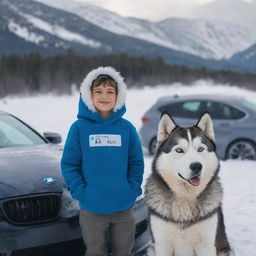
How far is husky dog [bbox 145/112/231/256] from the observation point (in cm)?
342

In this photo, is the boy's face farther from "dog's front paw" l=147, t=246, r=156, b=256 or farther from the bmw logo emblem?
"dog's front paw" l=147, t=246, r=156, b=256

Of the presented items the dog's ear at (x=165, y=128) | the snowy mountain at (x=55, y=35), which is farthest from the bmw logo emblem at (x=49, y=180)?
the snowy mountain at (x=55, y=35)

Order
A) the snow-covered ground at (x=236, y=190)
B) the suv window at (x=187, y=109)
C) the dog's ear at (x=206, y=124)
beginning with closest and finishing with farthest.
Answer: the dog's ear at (x=206, y=124) → the snow-covered ground at (x=236, y=190) → the suv window at (x=187, y=109)

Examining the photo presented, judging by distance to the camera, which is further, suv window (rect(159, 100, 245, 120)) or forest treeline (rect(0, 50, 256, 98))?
forest treeline (rect(0, 50, 256, 98))

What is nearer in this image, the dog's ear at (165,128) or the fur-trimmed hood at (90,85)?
the fur-trimmed hood at (90,85)

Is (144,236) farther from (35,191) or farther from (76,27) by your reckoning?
(76,27)

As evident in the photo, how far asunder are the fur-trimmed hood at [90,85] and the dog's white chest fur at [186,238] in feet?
3.08

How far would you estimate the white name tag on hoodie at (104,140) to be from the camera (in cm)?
321

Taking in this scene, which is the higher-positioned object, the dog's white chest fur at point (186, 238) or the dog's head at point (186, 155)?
the dog's head at point (186, 155)

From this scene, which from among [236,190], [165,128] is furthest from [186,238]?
[236,190]

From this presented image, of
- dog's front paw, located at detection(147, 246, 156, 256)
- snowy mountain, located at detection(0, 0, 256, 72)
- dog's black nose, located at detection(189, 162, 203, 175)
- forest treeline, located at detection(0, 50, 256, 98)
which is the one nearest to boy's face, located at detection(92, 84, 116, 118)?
dog's black nose, located at detection(189, 162, 203, 175)

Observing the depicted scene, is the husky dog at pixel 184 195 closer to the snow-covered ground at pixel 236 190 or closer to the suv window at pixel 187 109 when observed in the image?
the snow-covered ground at pixel 236 190

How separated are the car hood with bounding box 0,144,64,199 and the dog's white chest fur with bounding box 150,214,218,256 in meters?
0.90

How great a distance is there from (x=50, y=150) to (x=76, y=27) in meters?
161
